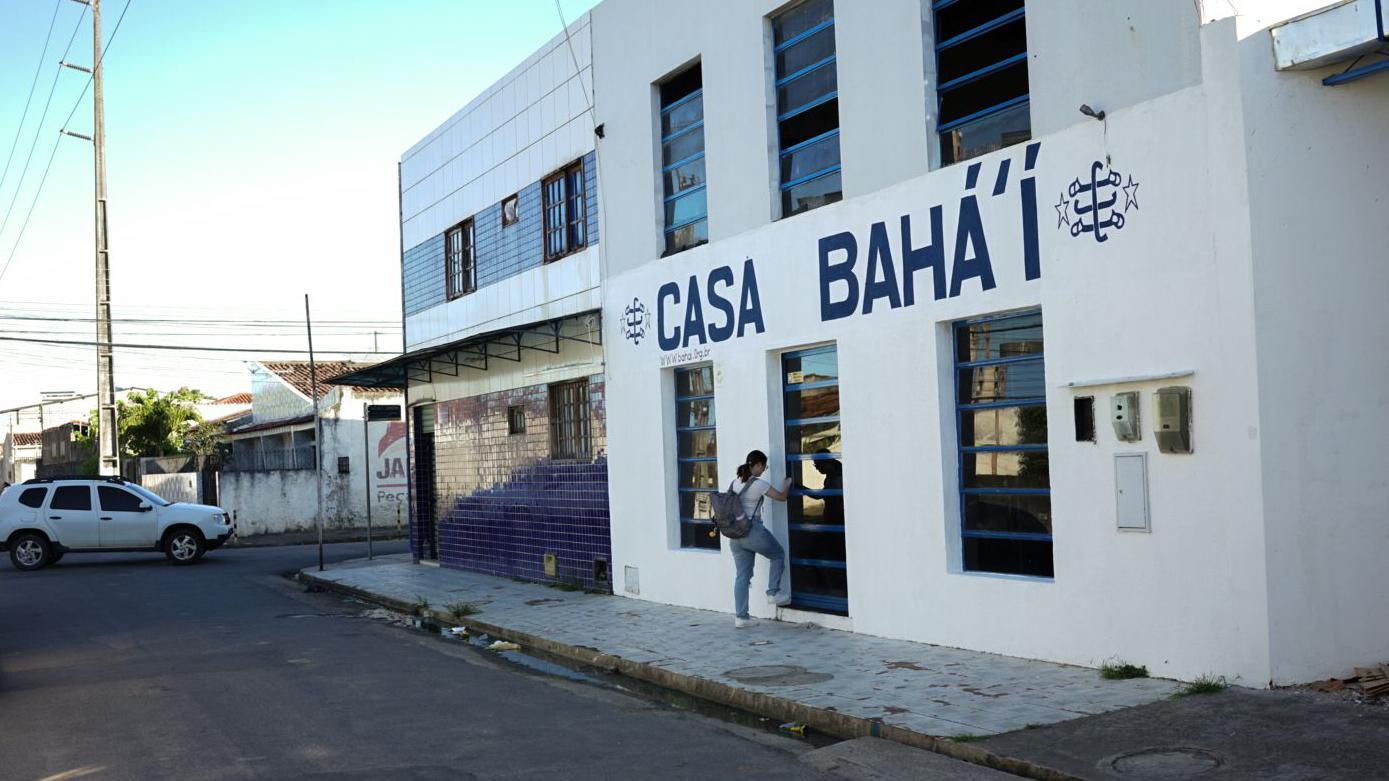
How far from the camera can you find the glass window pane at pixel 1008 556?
9680 mm

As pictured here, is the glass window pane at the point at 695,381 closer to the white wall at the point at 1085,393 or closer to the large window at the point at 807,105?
the white wall at the point at 1085,393

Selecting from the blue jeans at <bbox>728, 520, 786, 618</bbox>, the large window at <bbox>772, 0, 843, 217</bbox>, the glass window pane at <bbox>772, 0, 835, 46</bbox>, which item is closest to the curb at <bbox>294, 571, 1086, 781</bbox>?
the blue jeans at <bbox>728, 520, 786, 618</bbox>

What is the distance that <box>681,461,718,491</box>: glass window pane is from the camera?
46.4 feet

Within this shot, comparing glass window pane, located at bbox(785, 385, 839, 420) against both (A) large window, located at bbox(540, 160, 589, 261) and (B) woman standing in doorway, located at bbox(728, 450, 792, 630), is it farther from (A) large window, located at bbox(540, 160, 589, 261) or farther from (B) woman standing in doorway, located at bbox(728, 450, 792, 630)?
(A) large window, located at bbox(540, 160, 589, 261)

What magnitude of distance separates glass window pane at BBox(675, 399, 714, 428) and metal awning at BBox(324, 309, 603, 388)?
6.18 ft

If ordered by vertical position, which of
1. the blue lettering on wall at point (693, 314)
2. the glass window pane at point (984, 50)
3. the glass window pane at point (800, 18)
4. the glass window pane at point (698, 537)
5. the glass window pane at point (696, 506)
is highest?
the glass window pane at point (800, 18)

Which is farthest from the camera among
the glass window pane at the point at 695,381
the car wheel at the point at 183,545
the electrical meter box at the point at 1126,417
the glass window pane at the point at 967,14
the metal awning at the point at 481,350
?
the car wheel at the point at 183,545

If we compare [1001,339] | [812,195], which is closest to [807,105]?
[812,195]

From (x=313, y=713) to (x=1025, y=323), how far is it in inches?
244

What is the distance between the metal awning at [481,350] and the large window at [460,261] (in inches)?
50.9

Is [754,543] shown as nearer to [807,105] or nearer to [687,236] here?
[687,236]

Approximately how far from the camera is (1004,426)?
10062 millimetres

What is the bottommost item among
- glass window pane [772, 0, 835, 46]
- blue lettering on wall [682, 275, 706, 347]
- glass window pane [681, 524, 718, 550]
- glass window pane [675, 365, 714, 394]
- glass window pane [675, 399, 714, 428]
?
glass window pane [681, 524, 718, 550]

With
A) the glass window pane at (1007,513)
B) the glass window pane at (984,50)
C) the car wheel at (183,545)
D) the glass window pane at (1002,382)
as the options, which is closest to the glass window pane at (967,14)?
the glass window pane at (984,50)
